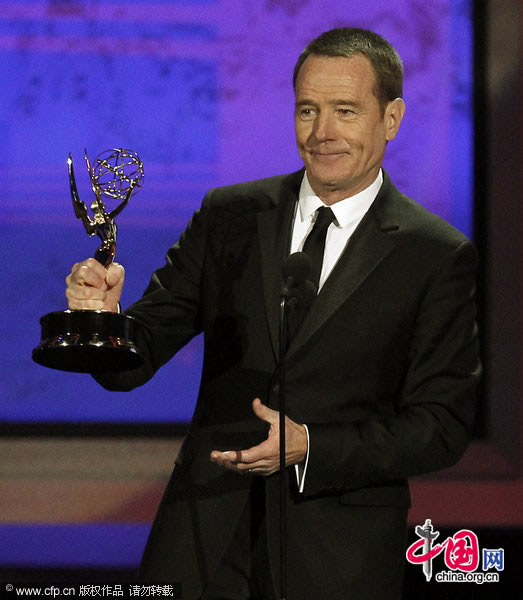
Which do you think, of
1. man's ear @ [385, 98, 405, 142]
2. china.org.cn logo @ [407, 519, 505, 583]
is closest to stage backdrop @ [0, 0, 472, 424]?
china.org.cn logo @ [407, 519, 505, 583]

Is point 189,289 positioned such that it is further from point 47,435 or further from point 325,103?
point 47,435

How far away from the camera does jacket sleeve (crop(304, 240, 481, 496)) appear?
6.45ft

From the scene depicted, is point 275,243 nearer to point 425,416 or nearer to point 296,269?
point 296,269

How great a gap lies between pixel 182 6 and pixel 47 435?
1.58 meters

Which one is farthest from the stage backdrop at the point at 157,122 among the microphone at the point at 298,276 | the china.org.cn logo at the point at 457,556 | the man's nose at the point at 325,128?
the microphone at the point at 298,276

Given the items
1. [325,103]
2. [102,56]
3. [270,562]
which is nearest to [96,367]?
[270,562]

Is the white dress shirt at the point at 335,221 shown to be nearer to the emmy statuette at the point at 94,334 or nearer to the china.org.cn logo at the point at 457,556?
the emmy statuette at the point at 94,334

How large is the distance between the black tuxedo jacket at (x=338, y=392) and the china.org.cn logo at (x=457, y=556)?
152 centimetres

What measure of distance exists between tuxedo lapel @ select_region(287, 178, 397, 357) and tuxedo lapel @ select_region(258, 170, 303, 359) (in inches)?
2.5

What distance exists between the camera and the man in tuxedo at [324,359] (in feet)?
6.56

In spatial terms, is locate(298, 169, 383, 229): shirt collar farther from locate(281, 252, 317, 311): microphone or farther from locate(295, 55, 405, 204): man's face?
locate(281, 252, 317, 311): microphone

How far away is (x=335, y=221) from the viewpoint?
7.12 ft

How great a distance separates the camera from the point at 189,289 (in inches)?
87.1

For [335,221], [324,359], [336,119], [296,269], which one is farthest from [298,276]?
[336,119]
